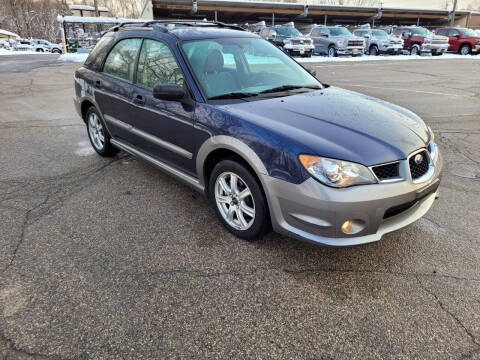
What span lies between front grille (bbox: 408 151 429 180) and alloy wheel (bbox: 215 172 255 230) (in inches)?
47.6

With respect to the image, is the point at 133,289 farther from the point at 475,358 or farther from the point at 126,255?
the point at 475,358

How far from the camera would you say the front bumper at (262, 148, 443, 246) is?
94.7 inches

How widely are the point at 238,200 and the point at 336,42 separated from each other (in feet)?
79.0

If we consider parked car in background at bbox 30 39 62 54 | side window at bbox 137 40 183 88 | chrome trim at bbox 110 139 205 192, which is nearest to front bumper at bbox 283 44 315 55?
chrome trim at bbox 110 139 205 192

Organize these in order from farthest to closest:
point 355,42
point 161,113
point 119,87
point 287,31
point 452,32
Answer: point 452,32 < point 287,31 < point 355,42 < point 119,87 < point 161,113

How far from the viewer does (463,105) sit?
8.52 m

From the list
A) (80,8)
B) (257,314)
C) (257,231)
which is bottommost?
(257,314)

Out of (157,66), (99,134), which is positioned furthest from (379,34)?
(157,66)

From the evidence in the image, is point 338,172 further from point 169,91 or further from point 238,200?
point 169,91

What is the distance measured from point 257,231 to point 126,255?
1.07m

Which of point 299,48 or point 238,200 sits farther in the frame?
point 299,48

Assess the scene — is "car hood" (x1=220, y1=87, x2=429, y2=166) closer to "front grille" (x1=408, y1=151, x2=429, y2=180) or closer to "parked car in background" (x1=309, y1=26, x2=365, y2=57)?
"front grille" (x1=408, y1=151, x2=429, y2=180)

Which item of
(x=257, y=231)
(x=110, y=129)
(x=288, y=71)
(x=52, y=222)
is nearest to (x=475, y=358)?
(x=257, y=231)

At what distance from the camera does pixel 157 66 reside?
12.1 feet
